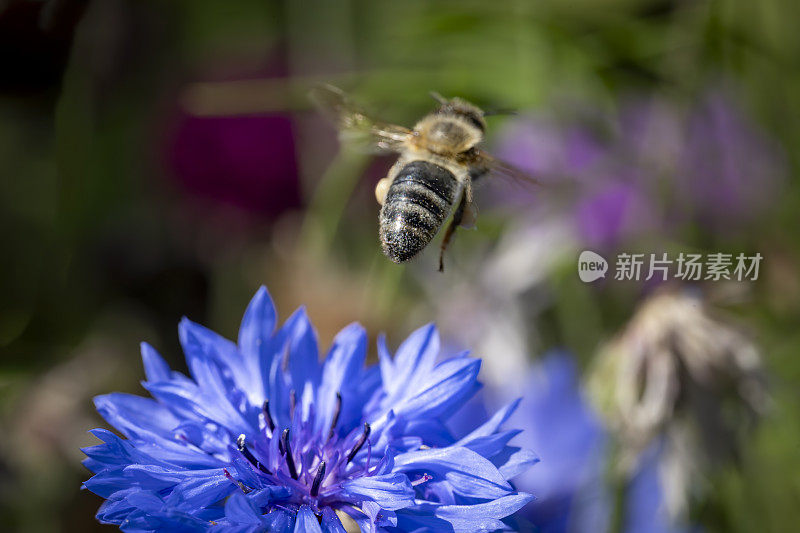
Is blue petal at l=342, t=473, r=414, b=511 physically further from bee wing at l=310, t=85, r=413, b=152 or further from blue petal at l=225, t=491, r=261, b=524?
bee wing at l=310, t=85, r=413, b=152

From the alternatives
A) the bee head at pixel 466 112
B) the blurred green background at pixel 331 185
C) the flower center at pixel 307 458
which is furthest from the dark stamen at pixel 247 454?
the blurred green background at pixel 331 185

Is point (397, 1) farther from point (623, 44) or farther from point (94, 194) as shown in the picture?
point (94, 194)

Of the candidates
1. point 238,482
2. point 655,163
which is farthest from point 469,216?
point 655,163

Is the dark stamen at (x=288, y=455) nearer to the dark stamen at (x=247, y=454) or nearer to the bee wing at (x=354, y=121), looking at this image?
the dark stamen at (x=247, y=454)

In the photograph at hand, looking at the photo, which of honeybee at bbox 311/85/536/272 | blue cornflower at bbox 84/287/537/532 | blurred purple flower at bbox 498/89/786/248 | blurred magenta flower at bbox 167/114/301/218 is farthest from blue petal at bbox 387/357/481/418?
blurred magenta flower at bbox 167/114/301/218

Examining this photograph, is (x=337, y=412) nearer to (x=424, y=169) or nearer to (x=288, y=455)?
(x=288, y=455)

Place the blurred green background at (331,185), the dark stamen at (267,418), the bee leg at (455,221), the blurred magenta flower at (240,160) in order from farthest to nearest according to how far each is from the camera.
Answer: the blurred magenta flower at (240,160) → the blurred green background at (331,185) → the bee leg at (455,221) → the dark stamen at (267,418)
